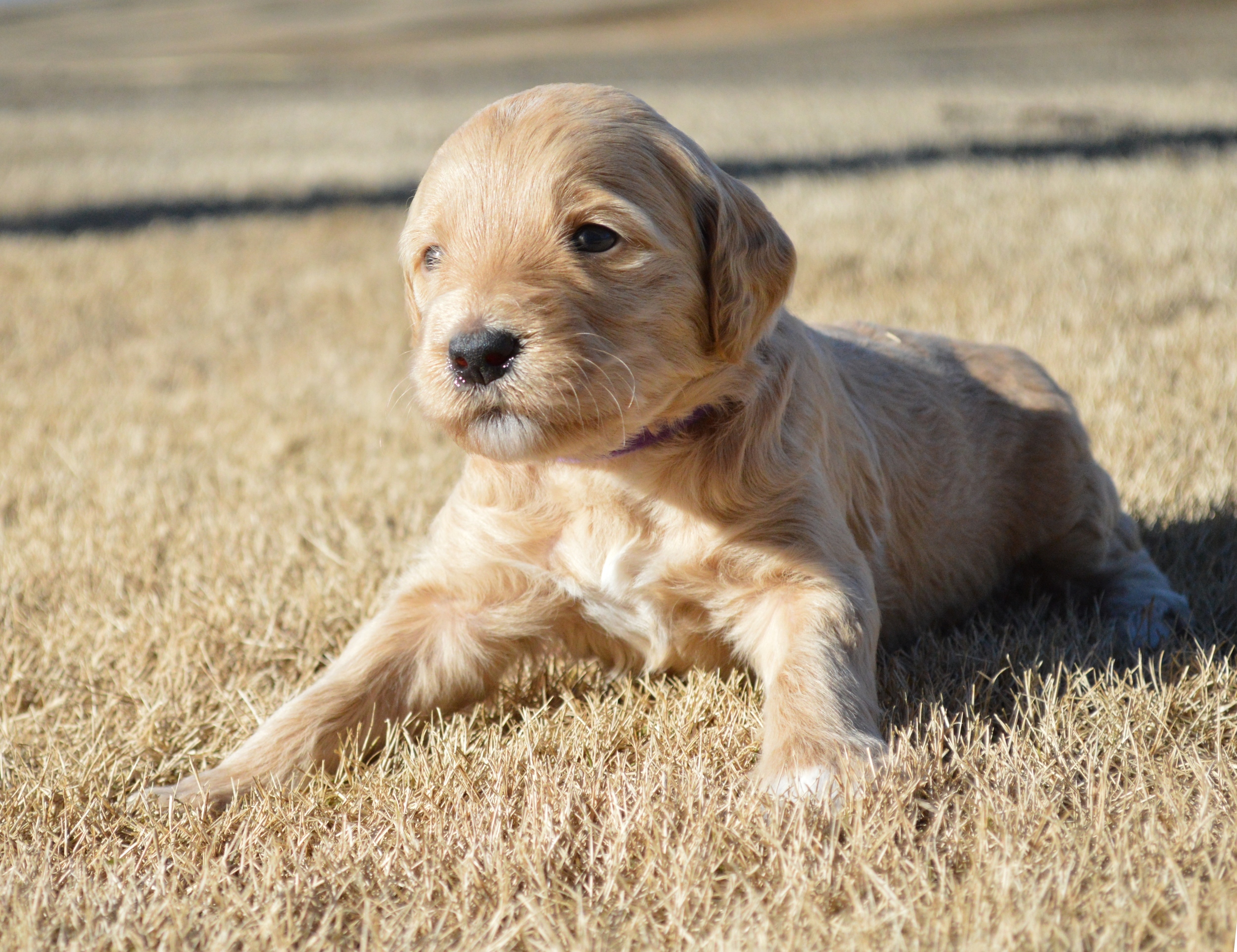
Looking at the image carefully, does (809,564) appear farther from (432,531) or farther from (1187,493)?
(1187,493)

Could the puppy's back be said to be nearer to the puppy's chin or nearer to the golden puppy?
the golden puppy

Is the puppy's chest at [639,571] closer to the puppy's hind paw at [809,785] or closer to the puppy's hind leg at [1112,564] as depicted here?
the puppy's hind paw at [809,785]

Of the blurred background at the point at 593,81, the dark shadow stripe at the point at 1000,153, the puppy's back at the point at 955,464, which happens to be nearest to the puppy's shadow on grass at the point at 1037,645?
the puppy's back at the point at 955,464

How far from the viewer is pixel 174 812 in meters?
2.35

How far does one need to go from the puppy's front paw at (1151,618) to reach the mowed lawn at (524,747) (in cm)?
9

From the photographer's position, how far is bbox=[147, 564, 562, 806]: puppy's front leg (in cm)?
261

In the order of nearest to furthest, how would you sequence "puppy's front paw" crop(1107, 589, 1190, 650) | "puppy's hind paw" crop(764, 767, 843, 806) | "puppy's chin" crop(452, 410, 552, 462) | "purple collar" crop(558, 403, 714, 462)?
"puppy's hind paw" crop(764, 767, 843, 806), "puppy's chin" crop(452, 410, 552, 462), "purple collar" crop(558, 403, 714, 462), "puppy's front paw" crop(1107, 589, 1190, 650)

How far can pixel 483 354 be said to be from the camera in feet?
7.13

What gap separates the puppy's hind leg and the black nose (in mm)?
1930

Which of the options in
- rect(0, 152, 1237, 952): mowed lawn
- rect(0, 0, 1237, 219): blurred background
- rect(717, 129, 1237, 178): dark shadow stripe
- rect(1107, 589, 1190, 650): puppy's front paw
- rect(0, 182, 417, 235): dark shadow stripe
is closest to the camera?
rect(0, 152, 1237, 952): mowed lawn

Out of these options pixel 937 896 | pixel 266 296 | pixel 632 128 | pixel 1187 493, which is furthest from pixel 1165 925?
pixel 266 296

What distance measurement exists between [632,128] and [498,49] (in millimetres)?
53311

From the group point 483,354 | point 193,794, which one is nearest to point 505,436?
point 483,354

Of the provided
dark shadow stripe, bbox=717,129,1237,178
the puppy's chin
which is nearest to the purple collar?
the puppy's chin
